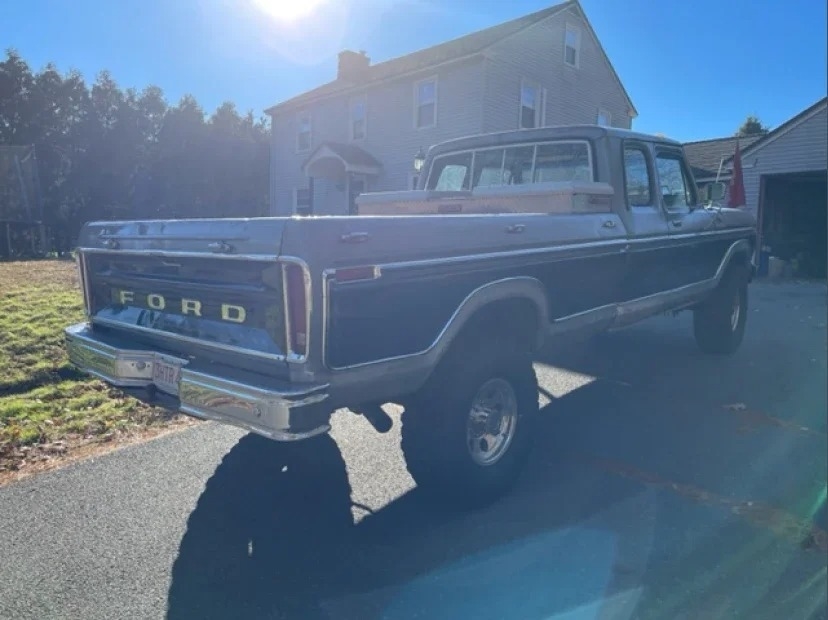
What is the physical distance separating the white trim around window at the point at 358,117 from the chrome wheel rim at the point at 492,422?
18180mm

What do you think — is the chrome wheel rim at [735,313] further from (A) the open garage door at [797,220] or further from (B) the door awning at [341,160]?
(B) the door awning at [341,160]

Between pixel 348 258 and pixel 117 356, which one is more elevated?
pixel 348 258

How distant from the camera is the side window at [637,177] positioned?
5.08 metres

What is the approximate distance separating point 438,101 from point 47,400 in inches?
593

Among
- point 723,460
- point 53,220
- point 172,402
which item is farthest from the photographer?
point 53,220

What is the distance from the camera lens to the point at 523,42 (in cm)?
1809

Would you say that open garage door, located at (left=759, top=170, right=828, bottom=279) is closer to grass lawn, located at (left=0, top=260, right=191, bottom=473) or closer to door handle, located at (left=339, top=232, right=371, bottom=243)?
grass lawn, located at (left=0, top=260, right=191, bottom=473)

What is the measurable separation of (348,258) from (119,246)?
1658 mm

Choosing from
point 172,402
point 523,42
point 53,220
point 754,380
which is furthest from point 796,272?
A: point 53,220

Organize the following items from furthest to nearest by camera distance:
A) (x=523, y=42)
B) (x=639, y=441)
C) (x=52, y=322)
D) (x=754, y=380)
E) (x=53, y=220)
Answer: (x=53, y=220) < (x=523, y=42) < (x=52, y=322) < (x=754, y=380) < (x=639, y=441)

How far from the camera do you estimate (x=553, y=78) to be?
19.5 m

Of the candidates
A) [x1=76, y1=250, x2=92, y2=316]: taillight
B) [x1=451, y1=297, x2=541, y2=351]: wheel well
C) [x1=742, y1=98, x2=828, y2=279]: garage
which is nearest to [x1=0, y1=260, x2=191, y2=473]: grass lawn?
[x1=76, y1=250, x2=92, y2=316]: taillight

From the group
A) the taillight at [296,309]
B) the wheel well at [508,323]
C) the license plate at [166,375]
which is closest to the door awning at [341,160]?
the wheel well at [508,323]

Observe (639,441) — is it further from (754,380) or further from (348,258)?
(348,258)
